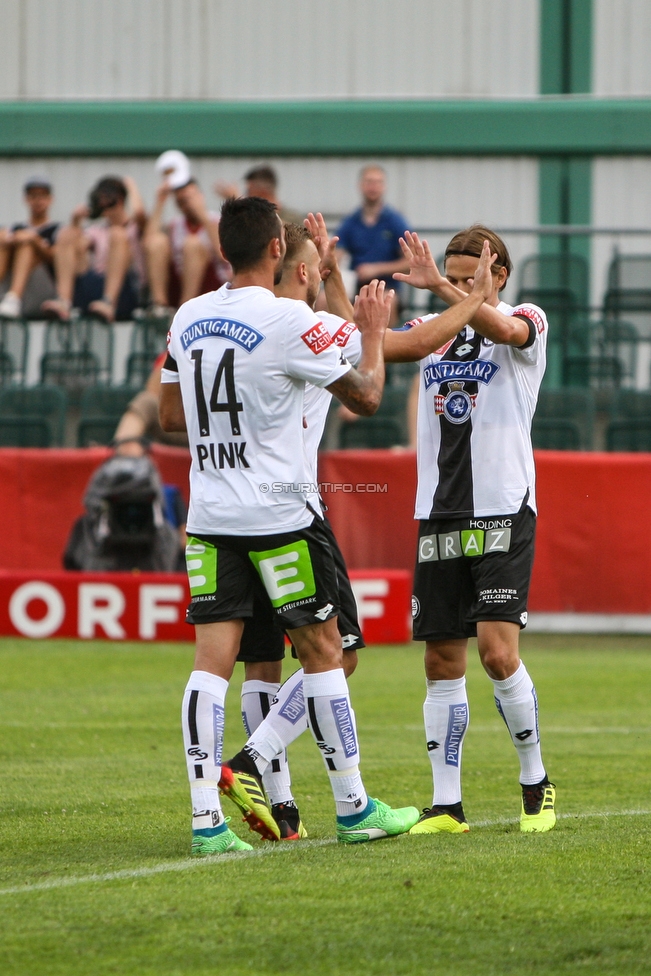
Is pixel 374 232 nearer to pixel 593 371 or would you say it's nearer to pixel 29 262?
pixel 593 371

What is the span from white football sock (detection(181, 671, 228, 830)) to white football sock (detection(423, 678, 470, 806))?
0.94 m

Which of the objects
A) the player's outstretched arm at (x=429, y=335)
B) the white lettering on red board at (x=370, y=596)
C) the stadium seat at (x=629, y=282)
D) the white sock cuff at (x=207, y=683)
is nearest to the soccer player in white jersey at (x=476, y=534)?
the player's outstretched arm at (x=429, y=335)

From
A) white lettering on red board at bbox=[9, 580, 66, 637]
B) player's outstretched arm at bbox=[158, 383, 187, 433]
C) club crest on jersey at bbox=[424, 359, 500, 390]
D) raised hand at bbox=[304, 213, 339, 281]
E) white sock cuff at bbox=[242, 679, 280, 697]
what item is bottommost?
white lettering on red board at bbox=[9, 580, 66, 637]

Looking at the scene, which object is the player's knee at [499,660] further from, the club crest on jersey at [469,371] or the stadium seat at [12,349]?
the stadium seat at [12,349]

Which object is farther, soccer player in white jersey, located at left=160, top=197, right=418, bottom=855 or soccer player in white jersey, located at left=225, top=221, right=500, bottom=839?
soccer player in white jersey, located at left=225, top=221, right=500, bottom=839

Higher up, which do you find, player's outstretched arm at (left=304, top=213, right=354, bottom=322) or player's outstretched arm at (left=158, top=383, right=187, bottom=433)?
player's outstretched arm at (left=304, top=213, right=354, bottom=322)

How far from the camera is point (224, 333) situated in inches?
189

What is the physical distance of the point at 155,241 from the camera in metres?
14.6

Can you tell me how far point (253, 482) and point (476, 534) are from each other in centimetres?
101

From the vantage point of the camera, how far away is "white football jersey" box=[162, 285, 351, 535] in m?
4.77

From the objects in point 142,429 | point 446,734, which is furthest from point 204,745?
point 142,429

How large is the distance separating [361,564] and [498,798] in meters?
6.23

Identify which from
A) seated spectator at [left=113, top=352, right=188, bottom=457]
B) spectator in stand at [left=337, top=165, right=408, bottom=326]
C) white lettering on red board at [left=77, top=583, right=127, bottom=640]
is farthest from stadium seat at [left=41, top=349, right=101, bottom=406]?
white lettering on red board at [left=77, top=583, right=127, bottom=640]

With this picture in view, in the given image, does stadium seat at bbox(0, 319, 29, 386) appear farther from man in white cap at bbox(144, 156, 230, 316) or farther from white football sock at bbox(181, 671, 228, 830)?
white football sock at bbox(181, 671, 228, 830)
